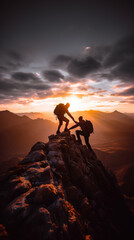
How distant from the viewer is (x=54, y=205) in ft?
10.4

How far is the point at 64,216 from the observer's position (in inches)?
121

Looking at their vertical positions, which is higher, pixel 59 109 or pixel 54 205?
pixel 59 109

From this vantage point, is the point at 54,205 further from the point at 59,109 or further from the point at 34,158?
the point at 59,109

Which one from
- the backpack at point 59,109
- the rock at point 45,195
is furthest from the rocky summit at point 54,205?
the backpack at point 59,109

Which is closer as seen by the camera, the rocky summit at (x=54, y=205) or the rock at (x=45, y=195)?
the rocky summit at (x=54, y=205)

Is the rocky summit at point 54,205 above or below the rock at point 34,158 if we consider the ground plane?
below

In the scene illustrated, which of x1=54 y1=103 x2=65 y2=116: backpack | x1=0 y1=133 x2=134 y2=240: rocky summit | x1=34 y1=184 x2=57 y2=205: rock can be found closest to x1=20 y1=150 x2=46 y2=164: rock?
x1=0 y1=133 x2=134 y2=240: rocky summit

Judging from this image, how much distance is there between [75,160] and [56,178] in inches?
95.1

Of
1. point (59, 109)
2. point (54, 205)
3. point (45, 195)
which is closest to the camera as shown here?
point (54, 205)

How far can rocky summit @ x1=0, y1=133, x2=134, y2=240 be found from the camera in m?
2.47

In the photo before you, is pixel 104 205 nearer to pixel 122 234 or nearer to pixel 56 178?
pixel 122 234

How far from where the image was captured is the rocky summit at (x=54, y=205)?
2469mm

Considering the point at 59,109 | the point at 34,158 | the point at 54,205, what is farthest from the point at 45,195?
the point at 59,109

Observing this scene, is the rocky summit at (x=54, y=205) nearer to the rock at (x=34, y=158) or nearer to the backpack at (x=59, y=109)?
the rock at (x=34, y=158)
